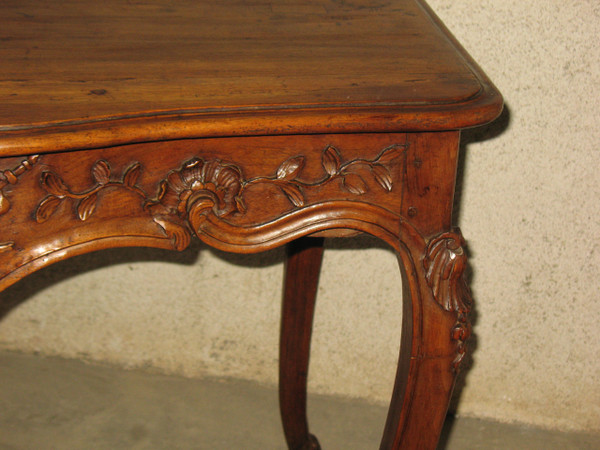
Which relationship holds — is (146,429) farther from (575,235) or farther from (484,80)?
(484,80)

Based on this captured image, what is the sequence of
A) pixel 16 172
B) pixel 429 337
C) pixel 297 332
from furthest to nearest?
1. pixel 297 332
2. pixel 429 337
3. pixel 16 172

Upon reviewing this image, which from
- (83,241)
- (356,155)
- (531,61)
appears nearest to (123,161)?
(83,241)

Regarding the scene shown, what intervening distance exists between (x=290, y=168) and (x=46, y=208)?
20 centimetres

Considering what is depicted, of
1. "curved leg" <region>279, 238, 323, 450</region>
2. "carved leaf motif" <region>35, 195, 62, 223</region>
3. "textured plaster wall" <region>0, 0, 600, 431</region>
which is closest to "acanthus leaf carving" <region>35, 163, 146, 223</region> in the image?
"carved leaf motif" <region>35, 195, 62, 223</region>

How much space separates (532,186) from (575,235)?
113 millimetres

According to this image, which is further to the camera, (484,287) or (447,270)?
(484,287)

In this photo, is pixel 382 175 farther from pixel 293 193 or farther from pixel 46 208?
pixel 46 208

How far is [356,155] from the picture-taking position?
60cm

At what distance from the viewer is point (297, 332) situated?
1.09 meters

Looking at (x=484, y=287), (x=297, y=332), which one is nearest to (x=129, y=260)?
(x=297, y=332)

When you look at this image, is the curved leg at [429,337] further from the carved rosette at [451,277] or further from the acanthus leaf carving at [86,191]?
the acanthus leaf carving at [86,191]

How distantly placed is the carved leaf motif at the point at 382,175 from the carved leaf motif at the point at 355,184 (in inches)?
0.5

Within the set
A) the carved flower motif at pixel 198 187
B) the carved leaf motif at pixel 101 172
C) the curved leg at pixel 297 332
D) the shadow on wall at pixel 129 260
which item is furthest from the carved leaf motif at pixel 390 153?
the shadow on wall at pixel 129 260

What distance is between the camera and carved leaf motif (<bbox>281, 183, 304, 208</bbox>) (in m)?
0.60
